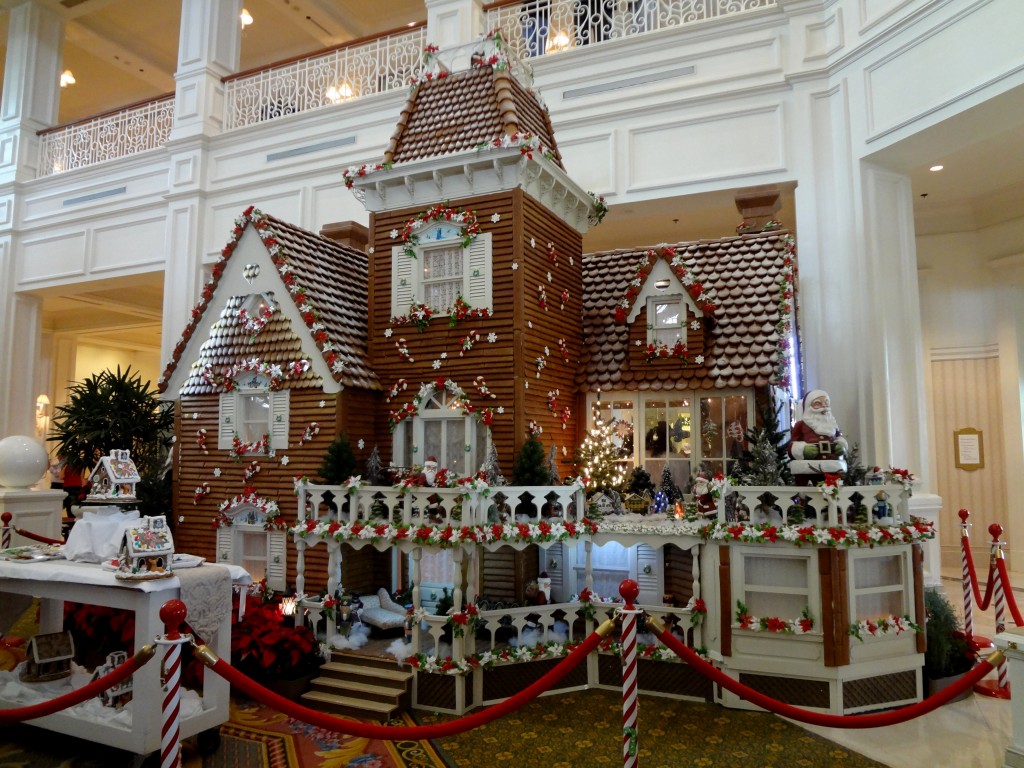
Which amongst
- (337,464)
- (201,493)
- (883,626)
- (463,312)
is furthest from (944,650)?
(201,493)

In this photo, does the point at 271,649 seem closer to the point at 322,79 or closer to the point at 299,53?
the point at 322,79

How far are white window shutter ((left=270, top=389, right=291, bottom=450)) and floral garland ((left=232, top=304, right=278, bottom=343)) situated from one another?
0.93 meters

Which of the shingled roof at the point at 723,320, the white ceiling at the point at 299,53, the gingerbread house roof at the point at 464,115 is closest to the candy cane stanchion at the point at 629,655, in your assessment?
the shingled roof at the point at 723,320

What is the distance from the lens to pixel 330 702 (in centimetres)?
710

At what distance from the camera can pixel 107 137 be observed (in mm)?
17359

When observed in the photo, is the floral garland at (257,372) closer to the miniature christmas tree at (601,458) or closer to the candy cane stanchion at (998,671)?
the miniature christmas tree at (601,458)

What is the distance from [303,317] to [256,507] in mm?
2709

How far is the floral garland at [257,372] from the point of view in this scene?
370 inches

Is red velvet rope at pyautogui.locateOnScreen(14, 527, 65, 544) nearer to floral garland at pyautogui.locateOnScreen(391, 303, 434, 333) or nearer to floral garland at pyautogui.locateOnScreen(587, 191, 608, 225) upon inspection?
floral garland at pyautogui.locateOnScreen(391, 303, 434, 333)

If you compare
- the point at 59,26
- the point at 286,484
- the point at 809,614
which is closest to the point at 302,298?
the point at 286,484

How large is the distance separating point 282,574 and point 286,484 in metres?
1.21

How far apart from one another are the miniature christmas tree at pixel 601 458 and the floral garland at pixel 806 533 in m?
1.89

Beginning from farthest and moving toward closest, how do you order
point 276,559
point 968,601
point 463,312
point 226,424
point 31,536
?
point 226,424 < point 276,559 < point 31,536 < point 463,312 < point 968,601

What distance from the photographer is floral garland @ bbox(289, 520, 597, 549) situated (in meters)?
7.21
